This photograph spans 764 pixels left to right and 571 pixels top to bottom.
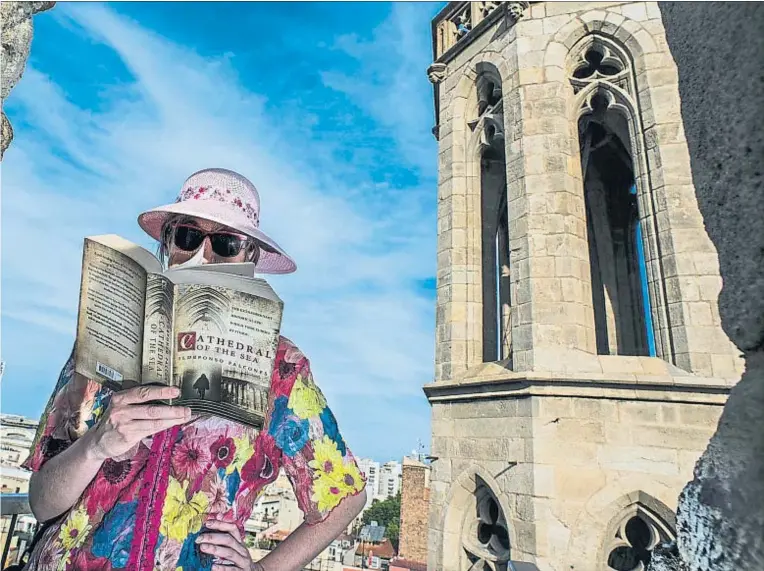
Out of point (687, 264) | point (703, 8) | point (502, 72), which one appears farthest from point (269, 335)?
point (502, 72)

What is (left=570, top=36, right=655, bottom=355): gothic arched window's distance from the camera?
253 inches

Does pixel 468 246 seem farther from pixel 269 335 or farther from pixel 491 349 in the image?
pixel 269 335

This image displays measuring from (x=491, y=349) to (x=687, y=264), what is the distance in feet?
7.02

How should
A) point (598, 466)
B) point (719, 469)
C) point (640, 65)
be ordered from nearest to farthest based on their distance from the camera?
point (719, 469)
point (598, 466)
point (640, 65)

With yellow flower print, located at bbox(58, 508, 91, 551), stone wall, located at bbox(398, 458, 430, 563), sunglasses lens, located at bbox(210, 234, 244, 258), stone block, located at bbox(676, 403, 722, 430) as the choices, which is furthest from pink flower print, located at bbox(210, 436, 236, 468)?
stone wall, located at bbox(398, 458, 430, 563)

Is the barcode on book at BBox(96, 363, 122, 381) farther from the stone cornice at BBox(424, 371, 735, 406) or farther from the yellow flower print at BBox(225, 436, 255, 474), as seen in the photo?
the stone cornice at BBox(424, 371, 735, 406)

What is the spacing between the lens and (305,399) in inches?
55.2

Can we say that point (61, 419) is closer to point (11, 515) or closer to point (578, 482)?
point (11, 515)

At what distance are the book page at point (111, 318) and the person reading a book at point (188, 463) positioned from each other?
2.6 inches

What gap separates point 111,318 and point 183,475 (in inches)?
17.2

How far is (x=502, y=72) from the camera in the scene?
5.80 metres

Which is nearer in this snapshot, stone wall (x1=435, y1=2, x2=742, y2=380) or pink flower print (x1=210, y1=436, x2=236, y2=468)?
pink flower print (x1=210, y1=436, x2=236, y2=468)

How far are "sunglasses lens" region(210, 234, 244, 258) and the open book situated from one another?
0.26 m

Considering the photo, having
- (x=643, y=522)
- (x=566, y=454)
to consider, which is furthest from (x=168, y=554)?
(x=643, y=522)
